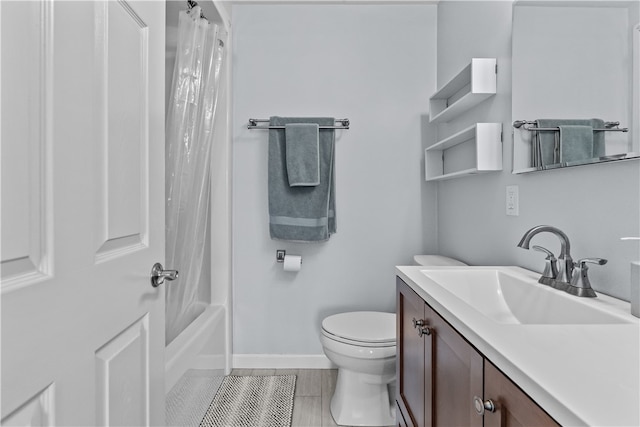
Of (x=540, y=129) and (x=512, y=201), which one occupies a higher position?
(x=540, y=129)

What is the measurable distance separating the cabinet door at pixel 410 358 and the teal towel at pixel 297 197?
0.85 metres

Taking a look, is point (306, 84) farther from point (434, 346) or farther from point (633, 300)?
point (633, 300)

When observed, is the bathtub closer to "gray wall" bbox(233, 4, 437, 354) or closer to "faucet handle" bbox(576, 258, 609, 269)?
"gray wall" bbox(233, 4, 437, 354)

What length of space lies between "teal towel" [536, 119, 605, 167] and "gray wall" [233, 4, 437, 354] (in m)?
1.04

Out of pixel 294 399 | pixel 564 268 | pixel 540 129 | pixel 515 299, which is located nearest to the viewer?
pixel 564 268

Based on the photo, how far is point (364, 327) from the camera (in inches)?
73.3

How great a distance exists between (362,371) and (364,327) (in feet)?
0.71

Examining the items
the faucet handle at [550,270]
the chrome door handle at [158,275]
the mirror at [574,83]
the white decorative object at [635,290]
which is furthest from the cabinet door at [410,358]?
the chrome door handle at [158,275]

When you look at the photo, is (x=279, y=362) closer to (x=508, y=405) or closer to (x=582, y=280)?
(x=582, y=280)

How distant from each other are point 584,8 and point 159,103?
1.26 metres

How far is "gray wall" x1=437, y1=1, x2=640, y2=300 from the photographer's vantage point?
3.27ft

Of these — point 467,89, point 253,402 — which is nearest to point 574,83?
point 467,89

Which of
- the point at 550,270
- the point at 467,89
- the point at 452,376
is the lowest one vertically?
the point at 452,376

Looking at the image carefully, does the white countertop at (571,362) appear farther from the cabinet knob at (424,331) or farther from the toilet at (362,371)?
the toilet at (362,371)
